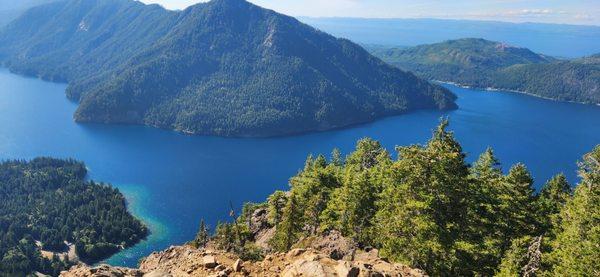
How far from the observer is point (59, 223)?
161 metres

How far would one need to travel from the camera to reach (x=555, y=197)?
5922 centimetres

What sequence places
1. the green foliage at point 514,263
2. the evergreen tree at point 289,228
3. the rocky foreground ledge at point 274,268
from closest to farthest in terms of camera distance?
the rocky foreground ledge at point 274,268 < the green foliage at point 514,263 < the evergreen tree at point 289,228

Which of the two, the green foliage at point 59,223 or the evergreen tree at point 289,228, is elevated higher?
the evergreen tree at point 289,228

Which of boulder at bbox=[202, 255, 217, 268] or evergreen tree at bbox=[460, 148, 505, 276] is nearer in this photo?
boulder at bbox=[202, 255, 217, 268]

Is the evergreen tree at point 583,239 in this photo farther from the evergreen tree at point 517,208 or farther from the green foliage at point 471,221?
the evergreen tree at point 517,208

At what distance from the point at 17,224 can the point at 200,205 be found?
204 feet

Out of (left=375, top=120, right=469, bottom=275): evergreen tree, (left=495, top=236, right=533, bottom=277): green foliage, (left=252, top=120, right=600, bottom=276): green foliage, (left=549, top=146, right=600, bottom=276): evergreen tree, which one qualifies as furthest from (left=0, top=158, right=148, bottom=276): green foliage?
(left=549, top=146, right=600, bottom=276): evergreen tree

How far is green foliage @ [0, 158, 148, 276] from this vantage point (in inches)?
5418

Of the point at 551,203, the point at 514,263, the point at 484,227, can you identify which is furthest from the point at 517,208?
the point at 551,203

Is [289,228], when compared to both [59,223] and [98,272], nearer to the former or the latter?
[98,272]

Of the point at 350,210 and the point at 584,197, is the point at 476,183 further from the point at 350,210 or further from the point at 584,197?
the point at 350,210

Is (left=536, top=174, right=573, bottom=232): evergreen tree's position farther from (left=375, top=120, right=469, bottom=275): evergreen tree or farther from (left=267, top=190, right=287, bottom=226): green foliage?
(left=267, top=190, right=287, bottom=226): green foliage

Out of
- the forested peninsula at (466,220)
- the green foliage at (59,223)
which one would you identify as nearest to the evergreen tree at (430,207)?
the forested peninsula at (466,220)

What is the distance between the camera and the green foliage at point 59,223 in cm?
13762
